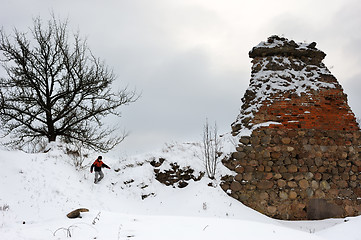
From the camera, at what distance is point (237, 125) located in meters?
10.2

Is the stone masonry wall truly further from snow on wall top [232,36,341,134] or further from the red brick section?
snow on wall top [232,36,341,134]

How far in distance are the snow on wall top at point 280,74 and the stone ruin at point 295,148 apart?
4cm

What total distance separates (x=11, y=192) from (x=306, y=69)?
36.8 feet

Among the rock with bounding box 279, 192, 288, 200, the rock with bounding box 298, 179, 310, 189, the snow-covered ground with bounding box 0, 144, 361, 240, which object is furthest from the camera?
the rock with bounding box 298, 179, 310, 189

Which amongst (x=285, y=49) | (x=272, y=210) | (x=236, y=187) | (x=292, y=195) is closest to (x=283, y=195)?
(x=292, y=195)

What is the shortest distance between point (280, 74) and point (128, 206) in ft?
24.9

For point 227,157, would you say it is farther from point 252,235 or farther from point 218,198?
point 252,235

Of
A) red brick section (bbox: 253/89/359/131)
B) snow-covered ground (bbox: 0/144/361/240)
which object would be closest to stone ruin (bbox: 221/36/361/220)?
red brick section (bbox: 253/89/359/131)

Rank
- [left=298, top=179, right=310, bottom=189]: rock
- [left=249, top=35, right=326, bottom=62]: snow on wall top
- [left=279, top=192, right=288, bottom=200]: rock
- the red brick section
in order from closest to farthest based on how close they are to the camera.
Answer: [left=279, top=192, right=288, bottom=200]: rock < [left=298, top=179, right=310, bottom=189]: rock < the red brick section < [left=249, top=35, right=326, bottom=62]: snow on wall top

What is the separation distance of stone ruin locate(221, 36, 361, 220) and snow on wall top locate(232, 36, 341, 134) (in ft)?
0.13

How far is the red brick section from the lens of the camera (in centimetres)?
940

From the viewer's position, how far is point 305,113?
945 centimetres

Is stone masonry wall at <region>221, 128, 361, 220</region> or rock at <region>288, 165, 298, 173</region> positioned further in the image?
rock at <region>288, 165, 298, 173</region>

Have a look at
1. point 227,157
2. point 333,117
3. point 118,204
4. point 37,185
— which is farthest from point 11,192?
point 333,117
